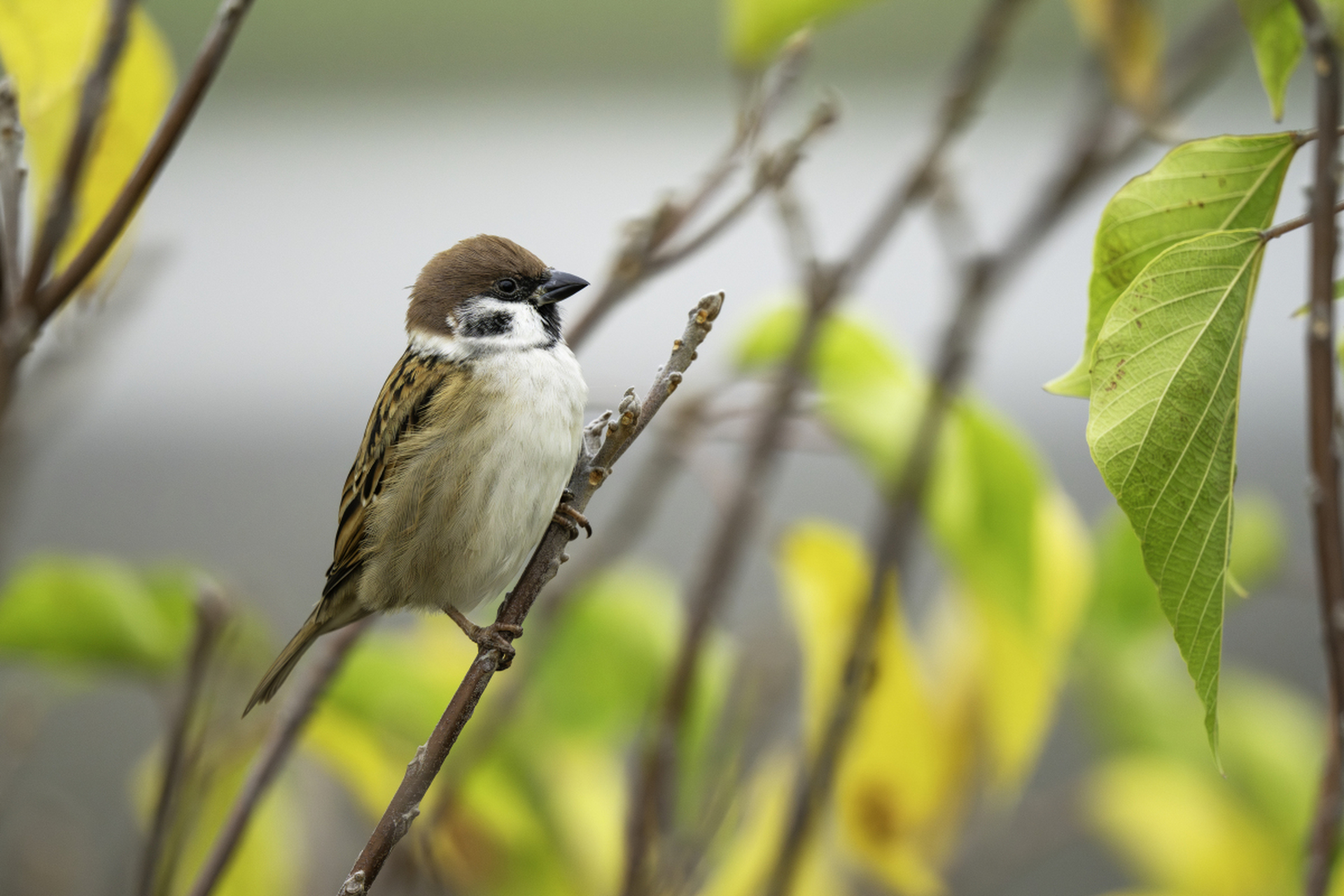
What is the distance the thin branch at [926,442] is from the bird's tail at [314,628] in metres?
0.34

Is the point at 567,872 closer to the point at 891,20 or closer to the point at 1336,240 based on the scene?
the point at 1336,240

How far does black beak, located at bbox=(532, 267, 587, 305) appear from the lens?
0.67m

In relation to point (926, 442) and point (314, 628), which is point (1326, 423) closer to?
point (926, 442)

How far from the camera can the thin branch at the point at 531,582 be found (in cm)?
39

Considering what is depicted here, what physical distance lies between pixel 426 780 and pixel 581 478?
18 centimetres

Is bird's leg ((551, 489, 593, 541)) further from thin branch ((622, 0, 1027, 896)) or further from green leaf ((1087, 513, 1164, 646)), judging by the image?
green leaf ((1087, 513, 1164, 646))

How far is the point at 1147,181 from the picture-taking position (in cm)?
41

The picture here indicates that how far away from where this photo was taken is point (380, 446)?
0.82m

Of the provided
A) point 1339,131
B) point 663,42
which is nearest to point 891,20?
point 663,42

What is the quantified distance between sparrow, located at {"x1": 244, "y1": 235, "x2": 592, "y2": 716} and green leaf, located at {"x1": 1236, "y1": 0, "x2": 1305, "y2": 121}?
0.38m

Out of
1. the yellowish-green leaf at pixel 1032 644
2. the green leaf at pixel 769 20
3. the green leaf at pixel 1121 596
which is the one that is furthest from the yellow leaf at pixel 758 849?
the green leaf at pixel 769 20

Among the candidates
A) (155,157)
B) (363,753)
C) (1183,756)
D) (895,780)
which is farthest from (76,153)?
(1183,756)

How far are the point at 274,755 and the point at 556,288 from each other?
31 cm

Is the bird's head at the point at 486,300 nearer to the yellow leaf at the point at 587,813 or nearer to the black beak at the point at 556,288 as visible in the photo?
the black beak at the point at 556,288
